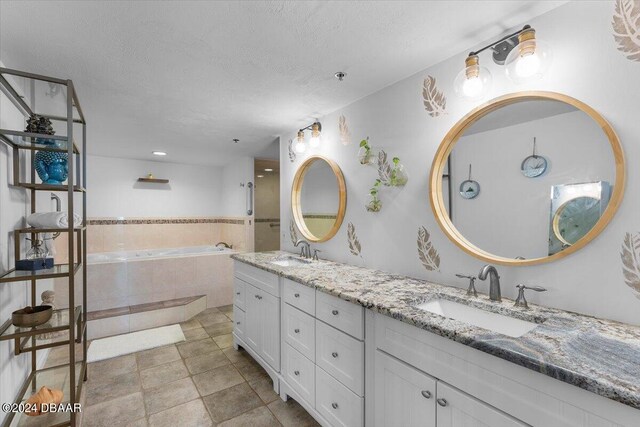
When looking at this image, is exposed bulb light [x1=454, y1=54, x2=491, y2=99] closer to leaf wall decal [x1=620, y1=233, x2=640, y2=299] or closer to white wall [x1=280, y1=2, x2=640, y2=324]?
white wall [x1=280, y1=2, x2=640, y2=324]

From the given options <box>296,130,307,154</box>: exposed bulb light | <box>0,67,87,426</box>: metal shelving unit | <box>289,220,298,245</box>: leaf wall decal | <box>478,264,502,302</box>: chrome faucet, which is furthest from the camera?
<box>289,220,298,245</box>: leaf wall decal

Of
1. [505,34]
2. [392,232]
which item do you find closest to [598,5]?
[505,34]

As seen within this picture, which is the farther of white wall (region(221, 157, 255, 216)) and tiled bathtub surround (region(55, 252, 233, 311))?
white wall (region(221, 157, 255, 216))

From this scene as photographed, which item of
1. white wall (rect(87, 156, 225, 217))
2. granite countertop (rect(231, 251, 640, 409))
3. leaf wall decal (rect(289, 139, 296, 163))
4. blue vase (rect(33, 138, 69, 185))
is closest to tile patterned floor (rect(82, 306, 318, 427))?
granite countertop (rect(231, 251, 640, 409))

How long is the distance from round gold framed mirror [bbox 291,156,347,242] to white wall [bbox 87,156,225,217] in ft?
9.49

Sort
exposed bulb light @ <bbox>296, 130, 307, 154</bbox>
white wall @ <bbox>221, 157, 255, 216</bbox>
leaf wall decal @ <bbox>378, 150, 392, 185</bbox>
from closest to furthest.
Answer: leaf wall decal @ <bbox>378, 150, 392, 185</bbox>
exposed bulb light @ <bbox>296, 130, 307, 154</bbox>
white wall @ <bbox>221, 157, 255, 216</bbox>

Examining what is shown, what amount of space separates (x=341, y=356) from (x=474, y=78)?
1591 millimetres

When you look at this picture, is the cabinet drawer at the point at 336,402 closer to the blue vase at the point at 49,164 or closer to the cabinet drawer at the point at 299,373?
the cabinet drawer at the point at 299,373

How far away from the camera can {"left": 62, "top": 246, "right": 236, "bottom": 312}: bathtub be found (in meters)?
3.48

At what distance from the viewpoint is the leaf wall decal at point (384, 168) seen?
2.08 meters

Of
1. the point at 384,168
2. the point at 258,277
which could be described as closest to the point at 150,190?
the point at 258,277

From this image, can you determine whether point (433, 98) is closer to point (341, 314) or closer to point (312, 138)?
point (312, 138)

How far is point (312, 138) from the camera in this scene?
268cm

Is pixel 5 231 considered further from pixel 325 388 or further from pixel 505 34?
pixel 505 34
